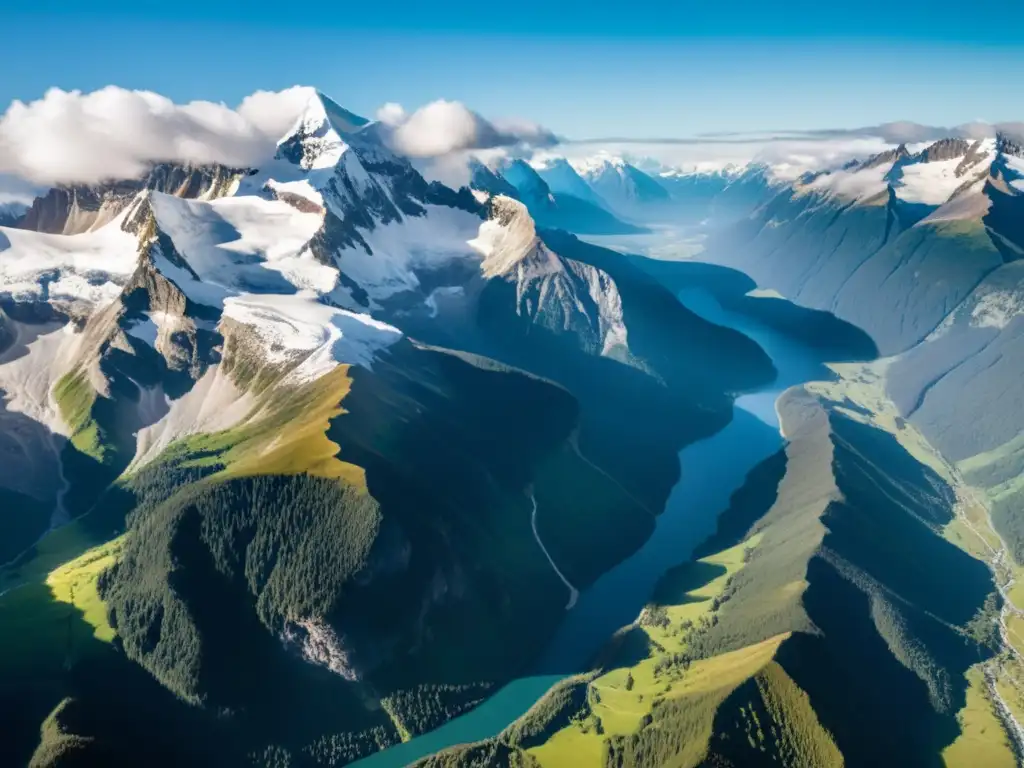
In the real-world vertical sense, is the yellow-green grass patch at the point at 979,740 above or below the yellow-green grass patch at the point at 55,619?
below

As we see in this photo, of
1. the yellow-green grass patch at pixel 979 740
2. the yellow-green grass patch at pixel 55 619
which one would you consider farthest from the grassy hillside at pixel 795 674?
the yellow-green grass patch at pixel 55 619

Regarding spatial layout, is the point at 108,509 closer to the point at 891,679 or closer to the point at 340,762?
the point at 340,762

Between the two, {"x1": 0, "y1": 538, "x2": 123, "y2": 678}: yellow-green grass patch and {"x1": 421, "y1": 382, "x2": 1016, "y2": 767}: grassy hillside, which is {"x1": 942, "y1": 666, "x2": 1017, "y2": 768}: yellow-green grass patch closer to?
{"x1": 421, "y1": 382, "x2": 1016, "y2": 767}: grassy hillside

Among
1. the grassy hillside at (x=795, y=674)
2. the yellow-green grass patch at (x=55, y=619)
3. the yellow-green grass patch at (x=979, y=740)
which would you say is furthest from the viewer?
the yellow-green grass patch at (x=55, y=619)

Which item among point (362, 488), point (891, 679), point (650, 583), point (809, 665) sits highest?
point (362, 488)

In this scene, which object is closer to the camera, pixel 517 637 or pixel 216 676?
pixel 216 676

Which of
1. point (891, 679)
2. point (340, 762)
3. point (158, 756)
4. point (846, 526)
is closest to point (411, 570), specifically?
point (340, 762)

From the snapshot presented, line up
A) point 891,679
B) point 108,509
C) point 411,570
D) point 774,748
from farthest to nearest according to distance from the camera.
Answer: point 108,509
point 411,570
point 891,679
point 774,748

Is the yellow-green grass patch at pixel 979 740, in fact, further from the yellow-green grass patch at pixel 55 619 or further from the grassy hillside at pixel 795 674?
the yellow-green grass patch at pixel 55 619

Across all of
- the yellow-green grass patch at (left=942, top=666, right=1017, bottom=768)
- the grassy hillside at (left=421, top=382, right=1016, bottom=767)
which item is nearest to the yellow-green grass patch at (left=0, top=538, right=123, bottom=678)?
the grassy hillside at (left=421, top=382, right=1016, bottom=767)

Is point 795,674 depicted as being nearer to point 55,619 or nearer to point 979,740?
point 979,740

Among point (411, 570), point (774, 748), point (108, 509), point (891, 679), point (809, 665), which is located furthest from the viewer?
point (108, 509)
